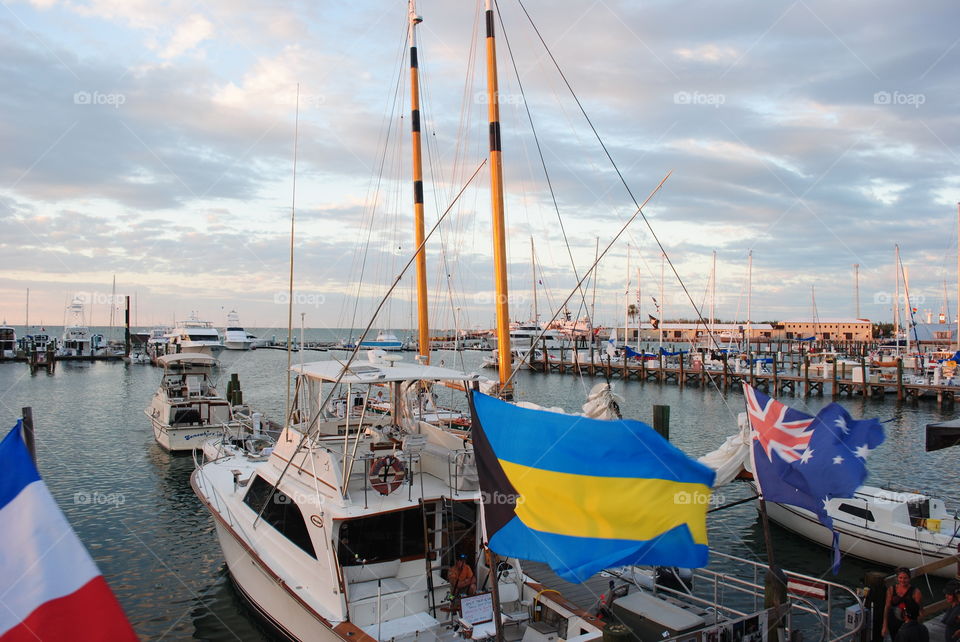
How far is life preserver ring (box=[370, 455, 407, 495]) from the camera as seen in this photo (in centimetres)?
1030

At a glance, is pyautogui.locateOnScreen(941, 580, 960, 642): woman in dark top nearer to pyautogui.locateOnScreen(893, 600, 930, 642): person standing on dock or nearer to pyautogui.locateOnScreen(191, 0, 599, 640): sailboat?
pyautogui.locateOnScreen(893, 600, 930, 642): person standing on dock

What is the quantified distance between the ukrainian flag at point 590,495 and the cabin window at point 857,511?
44.7 ft

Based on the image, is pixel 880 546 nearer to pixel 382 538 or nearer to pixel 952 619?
pixel 952 619

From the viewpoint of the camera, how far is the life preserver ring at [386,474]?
1030cm

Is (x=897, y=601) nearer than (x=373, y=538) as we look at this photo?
Yes

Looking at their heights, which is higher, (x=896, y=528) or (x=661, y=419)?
(x=661, y=419)

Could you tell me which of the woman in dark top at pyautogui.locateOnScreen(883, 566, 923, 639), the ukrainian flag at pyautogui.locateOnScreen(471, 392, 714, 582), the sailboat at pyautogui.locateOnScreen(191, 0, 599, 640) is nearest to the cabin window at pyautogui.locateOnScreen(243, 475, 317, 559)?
the sailboat at pyautogui.locateOnScreen(191, 0, 599, 640)

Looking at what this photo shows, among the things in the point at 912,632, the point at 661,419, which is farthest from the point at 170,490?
the point at 912,632

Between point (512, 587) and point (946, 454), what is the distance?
89.2 ft

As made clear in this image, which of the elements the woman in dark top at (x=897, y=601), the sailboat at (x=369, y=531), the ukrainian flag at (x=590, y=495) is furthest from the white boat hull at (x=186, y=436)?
the woman in dark top at (x=897, y=601)

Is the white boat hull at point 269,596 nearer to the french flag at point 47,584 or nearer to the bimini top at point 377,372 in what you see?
the bimini top at point 377,372

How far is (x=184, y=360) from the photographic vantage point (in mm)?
32438

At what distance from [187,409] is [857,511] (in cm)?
2665

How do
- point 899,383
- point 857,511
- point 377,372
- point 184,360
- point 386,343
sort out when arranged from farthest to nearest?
point 386,343, point 899,383, point 184,360, point 857,511, point 377,372
